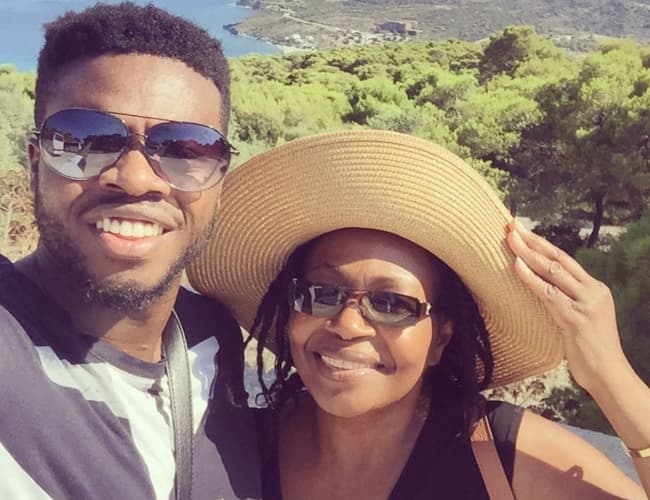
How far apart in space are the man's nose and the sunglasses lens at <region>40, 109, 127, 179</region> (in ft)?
0.04

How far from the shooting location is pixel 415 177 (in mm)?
1720

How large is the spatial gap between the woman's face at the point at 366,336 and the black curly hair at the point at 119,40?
50 cm

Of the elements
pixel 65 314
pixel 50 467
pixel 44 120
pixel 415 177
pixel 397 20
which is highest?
pixel 44 120

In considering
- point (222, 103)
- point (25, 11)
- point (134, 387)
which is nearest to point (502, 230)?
point (222, 103)

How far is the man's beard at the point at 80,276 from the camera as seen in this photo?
1.41m

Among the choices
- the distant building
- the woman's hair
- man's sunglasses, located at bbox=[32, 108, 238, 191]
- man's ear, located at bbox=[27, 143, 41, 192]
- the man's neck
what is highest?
man's sunglasses, located at bbox=[32, 108, 238, 191]

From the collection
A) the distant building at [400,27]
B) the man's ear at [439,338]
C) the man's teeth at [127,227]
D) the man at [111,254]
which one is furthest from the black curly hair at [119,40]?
the distant building at [400,27]

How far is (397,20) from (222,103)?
53.4m

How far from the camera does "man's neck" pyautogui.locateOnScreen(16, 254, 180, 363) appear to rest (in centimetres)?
143

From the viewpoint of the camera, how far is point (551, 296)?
163 cm

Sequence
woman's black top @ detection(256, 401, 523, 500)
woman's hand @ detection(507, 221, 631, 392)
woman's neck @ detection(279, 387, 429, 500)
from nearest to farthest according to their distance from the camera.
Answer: woman's hand @ detection(507, 221, 631, 392)
woman's black top @ detection(256, 401, 523, 500)
woman's neck @ detection(279, 387, 429, 500)

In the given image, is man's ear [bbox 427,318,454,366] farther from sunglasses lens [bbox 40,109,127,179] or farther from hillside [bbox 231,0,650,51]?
hillside [bbox 231,0,650,51]

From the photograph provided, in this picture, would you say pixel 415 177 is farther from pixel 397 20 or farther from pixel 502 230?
pixel 397 20

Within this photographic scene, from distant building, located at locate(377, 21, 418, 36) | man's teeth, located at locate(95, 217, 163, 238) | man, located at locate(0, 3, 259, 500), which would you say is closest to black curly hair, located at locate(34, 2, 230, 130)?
man, located at locate(0, 3, 259, 500)
